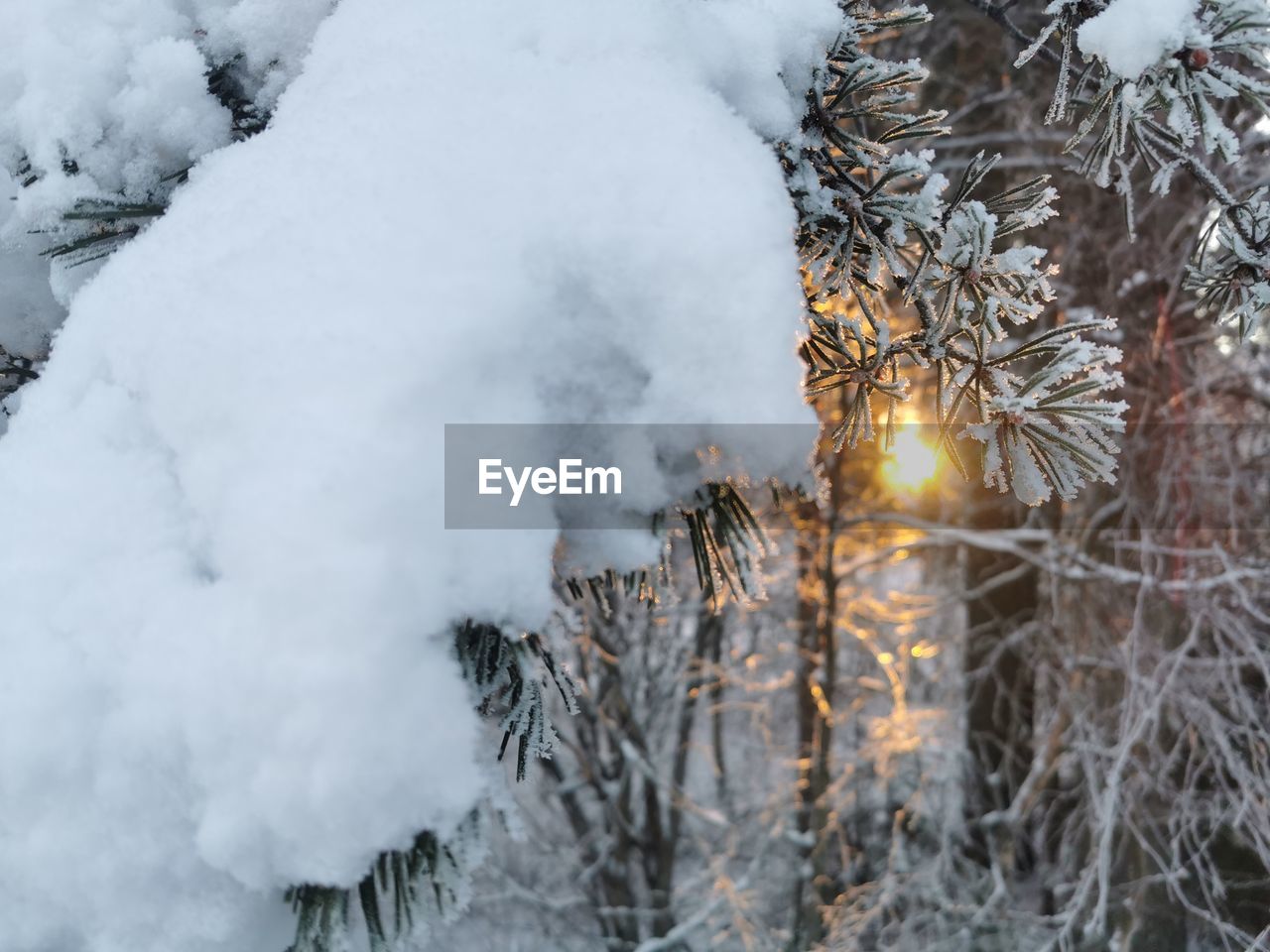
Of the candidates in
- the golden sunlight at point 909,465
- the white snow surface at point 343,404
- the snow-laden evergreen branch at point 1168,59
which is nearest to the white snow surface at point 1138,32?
the snow-laden evergreen branch at point 1168,59

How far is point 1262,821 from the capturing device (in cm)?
274

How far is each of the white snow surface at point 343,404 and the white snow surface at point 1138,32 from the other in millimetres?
297

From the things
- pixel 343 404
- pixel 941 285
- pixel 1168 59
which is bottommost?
pixel 343 404

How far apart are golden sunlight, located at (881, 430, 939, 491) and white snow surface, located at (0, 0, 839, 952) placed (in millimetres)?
3452

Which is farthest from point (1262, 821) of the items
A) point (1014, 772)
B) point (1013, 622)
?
point (1014, 772)

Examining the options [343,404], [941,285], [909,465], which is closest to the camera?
[343,404]

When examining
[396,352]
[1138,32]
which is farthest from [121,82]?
[1138,32]

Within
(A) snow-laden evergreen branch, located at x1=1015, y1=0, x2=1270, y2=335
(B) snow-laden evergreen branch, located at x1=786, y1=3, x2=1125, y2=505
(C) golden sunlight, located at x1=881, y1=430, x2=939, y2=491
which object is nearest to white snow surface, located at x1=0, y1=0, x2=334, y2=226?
(B) snow-laden evergreen branch, located at x1=786, y1=3, x2=1125, y2=505

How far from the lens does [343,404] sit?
2.09ft

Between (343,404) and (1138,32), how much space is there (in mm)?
863

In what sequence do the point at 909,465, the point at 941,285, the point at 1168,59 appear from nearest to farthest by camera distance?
the point at 1168,59 < the point at 941,285 < the point at 909,465

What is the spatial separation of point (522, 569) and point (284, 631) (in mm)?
178

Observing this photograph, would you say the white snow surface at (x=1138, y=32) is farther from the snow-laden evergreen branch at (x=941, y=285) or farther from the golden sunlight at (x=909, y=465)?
the golden sunlight at (x=909, y=465)

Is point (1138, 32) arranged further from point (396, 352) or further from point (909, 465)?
point (909, 465)
